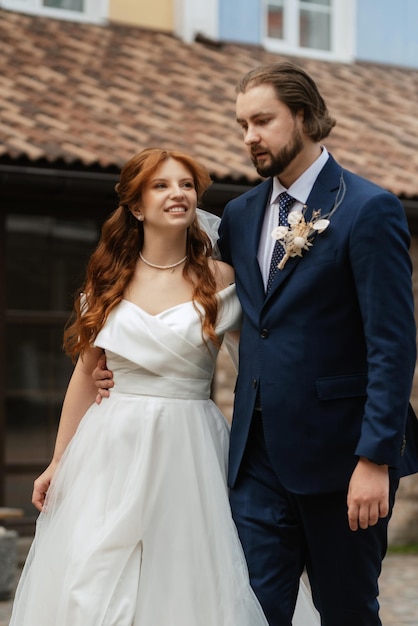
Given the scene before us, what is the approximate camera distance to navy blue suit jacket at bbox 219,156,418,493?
11.1 ft

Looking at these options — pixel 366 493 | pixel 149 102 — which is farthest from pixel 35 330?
pixel 366 493

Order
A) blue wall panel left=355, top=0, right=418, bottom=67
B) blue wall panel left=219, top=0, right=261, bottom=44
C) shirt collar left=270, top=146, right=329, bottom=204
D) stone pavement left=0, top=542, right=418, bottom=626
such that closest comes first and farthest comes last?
shirt collar left=270, top=146, right=329, bottom=204 → stone pavement left=0, top=542, right=418, bottom=626 → blue wall panel left=219, top=0, right=261, bottom=44 → blue wall panel left=355, top=0, right=418, bottom=67

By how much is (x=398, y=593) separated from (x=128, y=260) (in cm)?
412

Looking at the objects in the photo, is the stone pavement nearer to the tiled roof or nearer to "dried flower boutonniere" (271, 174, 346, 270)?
the tiled roof

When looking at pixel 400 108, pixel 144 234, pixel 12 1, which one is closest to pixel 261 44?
pixel 400 108

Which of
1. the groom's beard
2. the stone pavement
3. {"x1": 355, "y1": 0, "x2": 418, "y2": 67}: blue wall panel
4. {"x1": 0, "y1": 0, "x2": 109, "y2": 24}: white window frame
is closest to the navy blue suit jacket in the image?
the groom's beard

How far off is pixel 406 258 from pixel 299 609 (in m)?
1.19

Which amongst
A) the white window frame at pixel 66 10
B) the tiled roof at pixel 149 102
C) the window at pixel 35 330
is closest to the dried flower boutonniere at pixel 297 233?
the tiled roof at pixel 149 102

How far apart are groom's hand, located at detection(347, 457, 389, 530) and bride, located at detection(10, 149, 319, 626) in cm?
43

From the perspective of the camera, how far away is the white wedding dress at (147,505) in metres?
3.61

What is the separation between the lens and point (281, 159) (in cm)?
357

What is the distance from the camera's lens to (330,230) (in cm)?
355

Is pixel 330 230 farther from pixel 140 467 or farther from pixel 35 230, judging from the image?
pixel 35 230

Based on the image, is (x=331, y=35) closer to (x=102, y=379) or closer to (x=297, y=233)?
(x=102, y=379)
